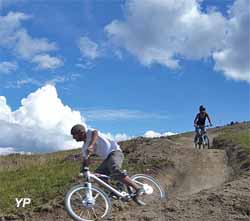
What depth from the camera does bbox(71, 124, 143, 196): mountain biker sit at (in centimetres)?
1010

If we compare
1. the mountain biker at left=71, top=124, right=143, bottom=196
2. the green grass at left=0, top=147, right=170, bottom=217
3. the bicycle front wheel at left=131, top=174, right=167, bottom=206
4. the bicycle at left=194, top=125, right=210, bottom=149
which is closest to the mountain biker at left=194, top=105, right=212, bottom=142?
the bicycle at left=194, top=125, right=210, bottom=149

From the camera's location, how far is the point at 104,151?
34.4ft

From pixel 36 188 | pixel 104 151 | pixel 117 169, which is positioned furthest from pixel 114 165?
pixel 36 188

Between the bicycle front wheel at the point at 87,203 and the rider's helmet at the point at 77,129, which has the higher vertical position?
the rider's helmet at the point at 77,129

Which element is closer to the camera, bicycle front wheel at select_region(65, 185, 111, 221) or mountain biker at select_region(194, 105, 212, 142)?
bicycle front wheel at select_region(65, 185, 111, 221)

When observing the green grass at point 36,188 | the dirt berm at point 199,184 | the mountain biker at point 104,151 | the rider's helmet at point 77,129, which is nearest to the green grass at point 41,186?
the green grass at point 36,188

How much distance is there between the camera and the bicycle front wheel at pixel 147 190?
35.9 feet

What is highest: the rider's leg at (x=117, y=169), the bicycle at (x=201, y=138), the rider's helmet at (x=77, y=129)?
the bicycle at (x=201, y=138)

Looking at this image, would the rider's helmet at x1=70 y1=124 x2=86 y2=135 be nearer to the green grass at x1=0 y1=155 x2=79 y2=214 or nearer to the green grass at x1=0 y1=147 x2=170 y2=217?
the green grass at x1=0 y1=147 x2=170 y2=217

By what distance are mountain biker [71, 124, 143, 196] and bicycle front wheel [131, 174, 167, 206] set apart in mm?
216

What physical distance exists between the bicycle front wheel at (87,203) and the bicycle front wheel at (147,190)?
3.23 ft

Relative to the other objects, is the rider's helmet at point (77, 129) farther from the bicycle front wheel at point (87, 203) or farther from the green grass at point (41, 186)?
the green grass at point (41, 186)

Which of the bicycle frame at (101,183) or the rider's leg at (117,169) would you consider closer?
the bicycle frame at (101,183)

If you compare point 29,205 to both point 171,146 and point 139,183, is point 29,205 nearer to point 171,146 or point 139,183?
point 139,183
